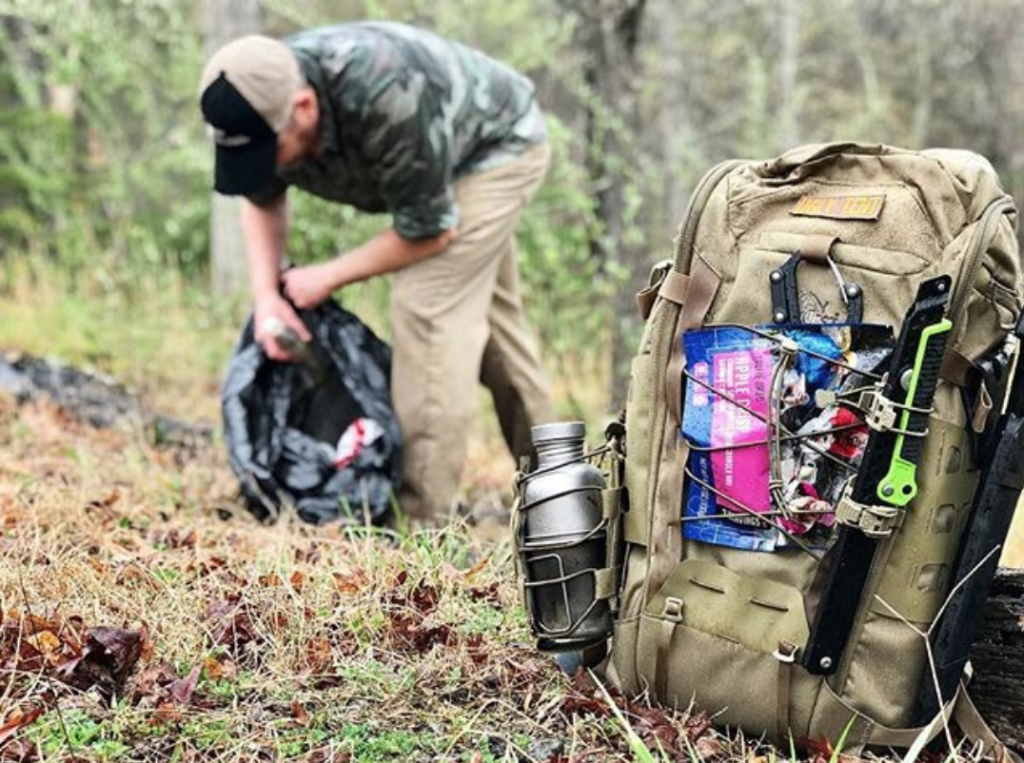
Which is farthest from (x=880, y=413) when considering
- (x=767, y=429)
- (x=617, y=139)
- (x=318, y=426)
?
(x=617, y=139)

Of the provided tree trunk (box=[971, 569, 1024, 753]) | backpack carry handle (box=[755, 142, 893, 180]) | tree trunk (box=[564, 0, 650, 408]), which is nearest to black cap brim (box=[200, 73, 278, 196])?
backpack carry handle (box=[755, 142, 893, 180])

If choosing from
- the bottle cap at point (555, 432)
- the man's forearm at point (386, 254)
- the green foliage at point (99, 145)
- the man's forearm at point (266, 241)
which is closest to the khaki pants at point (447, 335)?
the man's forearm at point (386, 254)

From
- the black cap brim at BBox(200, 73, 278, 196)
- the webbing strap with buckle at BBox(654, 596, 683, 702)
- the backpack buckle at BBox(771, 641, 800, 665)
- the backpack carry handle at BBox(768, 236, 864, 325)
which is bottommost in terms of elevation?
the webbing strap with buckle at BBox(654, 596, 683, 702)

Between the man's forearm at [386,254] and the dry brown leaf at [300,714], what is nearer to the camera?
the dry brown leaf at [300,714]

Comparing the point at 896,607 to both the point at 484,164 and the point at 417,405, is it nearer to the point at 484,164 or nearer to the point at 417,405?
the point at 417,405

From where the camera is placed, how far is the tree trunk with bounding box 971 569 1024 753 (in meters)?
2.46

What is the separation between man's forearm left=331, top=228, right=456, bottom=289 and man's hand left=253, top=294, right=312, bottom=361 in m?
0.25

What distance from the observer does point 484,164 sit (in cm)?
459

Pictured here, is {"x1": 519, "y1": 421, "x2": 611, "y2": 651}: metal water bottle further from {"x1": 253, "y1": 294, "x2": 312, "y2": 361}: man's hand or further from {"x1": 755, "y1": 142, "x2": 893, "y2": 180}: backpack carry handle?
{"x1": 253, "y1": 294, "x2": 312, "y2": 361}: man's hand

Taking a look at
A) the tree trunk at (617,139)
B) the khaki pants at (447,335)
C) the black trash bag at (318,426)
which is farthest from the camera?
the tree trunk at (617,139)

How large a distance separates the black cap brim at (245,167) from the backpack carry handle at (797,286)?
2191mm

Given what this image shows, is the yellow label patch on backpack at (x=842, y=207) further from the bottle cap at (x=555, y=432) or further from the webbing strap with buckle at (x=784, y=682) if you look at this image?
the webbing strap with buckle at (x=784, y=682)

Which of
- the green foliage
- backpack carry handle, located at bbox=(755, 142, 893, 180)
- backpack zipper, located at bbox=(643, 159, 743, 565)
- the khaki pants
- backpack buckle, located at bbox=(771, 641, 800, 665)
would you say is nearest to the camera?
backpack buckle, located at bbox=(771, 641, 800, 665)

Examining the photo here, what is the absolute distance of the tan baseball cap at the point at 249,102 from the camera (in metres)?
3.82
